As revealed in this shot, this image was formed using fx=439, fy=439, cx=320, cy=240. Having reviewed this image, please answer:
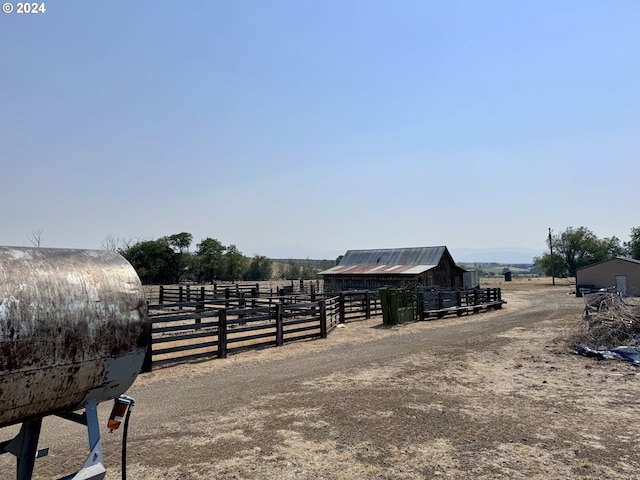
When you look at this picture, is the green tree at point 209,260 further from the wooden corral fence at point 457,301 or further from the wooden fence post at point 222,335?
the wooden fence post at point 222,335

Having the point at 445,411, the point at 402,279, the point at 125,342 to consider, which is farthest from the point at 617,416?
the point at 402,279

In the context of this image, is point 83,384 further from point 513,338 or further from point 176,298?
point 176,298

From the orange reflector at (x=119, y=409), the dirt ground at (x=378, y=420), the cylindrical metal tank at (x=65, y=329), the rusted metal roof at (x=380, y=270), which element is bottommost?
the dirt ground at (x=378, y=420)

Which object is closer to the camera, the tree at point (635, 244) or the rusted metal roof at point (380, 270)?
the rusted metal roof at point (380, 270)

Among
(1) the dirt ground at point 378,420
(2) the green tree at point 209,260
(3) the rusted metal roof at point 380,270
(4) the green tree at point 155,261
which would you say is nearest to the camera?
(1) the dirt ground at point 378,420

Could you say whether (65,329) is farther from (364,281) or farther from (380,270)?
(364,281)

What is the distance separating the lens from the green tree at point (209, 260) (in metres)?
57.1

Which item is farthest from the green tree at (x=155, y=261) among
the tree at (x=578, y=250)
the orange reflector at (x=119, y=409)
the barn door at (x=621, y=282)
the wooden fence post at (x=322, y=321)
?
the tree at (x=578, y=250)

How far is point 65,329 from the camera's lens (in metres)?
2.95

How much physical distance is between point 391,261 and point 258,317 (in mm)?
25818

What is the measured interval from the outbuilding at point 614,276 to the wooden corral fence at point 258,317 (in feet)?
51.8

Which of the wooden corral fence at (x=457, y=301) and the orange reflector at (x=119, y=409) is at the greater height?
the orange reflector at (x=119, y=409)

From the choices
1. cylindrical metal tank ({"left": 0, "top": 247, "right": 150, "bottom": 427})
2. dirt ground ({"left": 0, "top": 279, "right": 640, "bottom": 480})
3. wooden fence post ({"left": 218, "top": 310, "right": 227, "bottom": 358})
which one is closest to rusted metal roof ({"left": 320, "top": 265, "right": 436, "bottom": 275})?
dirt ground ({"left": 0, "top": 279, "right": 640, "bottom": 480})

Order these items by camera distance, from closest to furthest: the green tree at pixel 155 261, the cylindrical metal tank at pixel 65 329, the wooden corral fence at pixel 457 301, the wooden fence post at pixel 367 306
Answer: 1. the cylindrical metal tank at pixel 65 329
2. the wooden fence post at pixel 367 306
3. the wooden corral fence at pixel 457 301
4. the green tree at pixel 155 261
